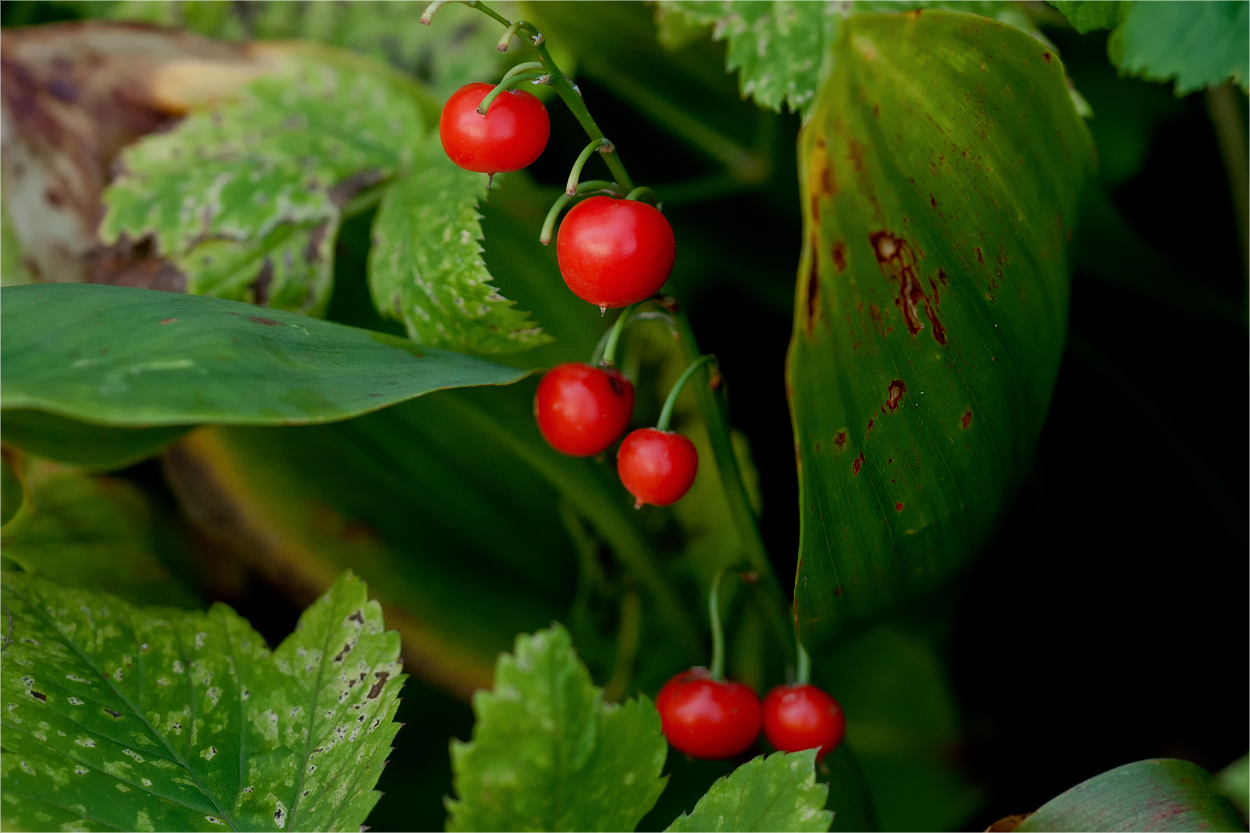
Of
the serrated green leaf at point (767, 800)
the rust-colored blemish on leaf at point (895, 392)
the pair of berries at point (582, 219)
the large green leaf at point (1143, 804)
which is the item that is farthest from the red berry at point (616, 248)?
the large green leaf at point (1143, 804)

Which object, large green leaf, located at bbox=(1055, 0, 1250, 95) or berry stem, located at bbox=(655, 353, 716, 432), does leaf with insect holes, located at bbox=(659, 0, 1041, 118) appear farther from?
berry stem, located at bbox=(655, 353, 716, 432)

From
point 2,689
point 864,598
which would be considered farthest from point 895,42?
point 2,689

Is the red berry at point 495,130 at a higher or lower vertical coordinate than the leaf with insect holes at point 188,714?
higher

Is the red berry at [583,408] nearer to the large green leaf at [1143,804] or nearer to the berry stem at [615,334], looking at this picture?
the berry stem at [615,334]

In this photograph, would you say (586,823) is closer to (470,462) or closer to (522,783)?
(522,783)

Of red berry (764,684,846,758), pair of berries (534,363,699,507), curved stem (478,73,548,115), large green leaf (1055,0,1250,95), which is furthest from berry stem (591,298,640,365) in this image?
large green leaf (1055,0,1250,95)

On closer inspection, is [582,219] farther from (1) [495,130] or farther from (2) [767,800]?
(2) [767,800]
